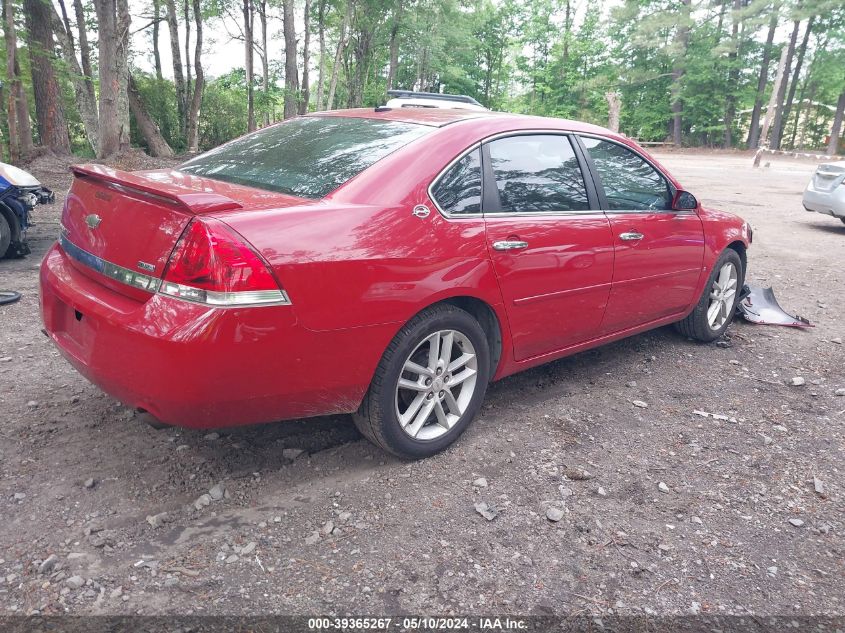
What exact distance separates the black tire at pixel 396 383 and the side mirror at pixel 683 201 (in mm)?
2004

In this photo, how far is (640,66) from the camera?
45938mm

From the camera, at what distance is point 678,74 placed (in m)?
43.6

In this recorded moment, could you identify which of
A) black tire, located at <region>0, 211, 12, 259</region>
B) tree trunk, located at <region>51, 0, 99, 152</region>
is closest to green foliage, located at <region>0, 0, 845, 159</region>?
tree trunk, located at <region>51, 0, 99, 152</region>

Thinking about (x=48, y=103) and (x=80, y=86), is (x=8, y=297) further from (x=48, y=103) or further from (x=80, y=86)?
(x=80, y=86)

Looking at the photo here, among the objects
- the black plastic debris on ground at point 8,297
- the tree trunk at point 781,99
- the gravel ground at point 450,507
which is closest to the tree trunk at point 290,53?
the black plastic debris on ground at point 8,297

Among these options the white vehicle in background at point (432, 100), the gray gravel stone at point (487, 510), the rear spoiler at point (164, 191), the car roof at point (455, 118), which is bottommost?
the gray gravel stone at point (487, 510)

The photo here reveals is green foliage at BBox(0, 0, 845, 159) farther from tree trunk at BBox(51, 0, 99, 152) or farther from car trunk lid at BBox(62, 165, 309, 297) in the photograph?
car trunk lid at BBox(62, 165, 309, 297)

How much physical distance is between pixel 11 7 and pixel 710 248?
12880mm

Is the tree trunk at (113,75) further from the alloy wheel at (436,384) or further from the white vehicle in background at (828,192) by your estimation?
the white vehicle in background at (828,192)

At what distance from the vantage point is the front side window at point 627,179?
3.81 meters

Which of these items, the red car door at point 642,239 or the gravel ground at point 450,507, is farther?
the red car door at point 642,239

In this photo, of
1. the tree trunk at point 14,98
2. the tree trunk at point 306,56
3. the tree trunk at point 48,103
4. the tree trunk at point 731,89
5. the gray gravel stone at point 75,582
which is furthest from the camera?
the tree trunk at point 731,89

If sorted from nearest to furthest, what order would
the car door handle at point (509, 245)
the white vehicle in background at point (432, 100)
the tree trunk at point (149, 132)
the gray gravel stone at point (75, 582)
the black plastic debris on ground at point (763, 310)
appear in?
the gray gravel stone at point (75, 582)
the car door handle at point (509, 245)
the white vehicle in background at point (432, 100)
the black plastic debris on ground at point (763, 310)
the tree trunk at point (149, 132)

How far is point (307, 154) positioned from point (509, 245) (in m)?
1.09
